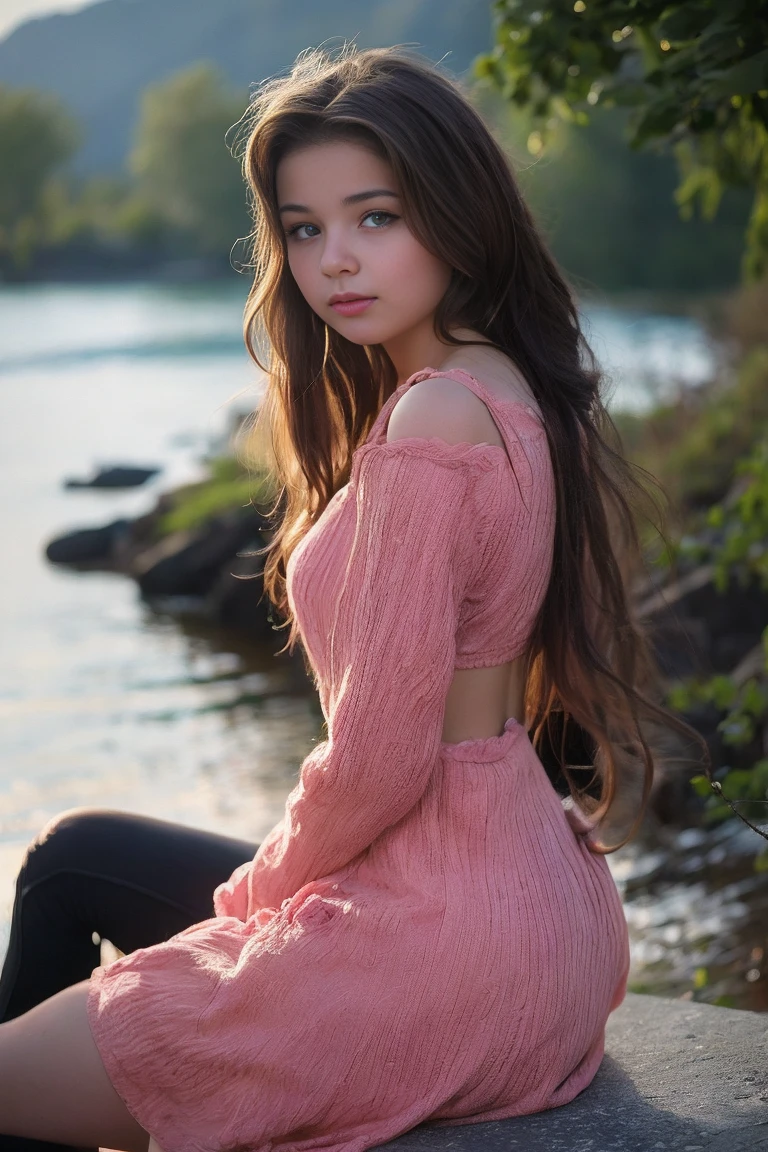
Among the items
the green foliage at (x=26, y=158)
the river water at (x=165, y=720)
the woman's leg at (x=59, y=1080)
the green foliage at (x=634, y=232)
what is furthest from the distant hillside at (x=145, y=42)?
the woman's leg at (x=59, y=1080)

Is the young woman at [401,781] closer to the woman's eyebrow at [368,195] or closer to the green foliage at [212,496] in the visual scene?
the woman's eyebrow at [368,195]

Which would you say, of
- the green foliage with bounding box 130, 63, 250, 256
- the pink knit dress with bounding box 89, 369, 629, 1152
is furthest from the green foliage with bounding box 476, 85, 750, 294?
the pink knit dress with bounding box 89, 369, 629, 1152

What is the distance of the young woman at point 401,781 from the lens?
157 centimetres

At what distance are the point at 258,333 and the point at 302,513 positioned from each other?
0.37 metres

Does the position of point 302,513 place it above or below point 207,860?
above

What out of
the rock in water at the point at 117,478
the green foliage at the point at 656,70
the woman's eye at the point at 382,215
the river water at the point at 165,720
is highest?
the green foliage at the point at 656,70

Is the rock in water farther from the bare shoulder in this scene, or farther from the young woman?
the bare shoulder

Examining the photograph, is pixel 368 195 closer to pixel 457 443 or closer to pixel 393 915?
pixel 457 443

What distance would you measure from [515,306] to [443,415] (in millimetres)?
315

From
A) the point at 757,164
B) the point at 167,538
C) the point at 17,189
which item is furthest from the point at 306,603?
the point at 17,189

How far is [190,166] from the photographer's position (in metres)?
36.1

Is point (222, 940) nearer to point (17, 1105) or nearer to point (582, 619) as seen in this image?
point (17, 1105)

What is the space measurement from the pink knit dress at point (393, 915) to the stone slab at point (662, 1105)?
0.03 metres

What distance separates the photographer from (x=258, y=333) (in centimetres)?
236
